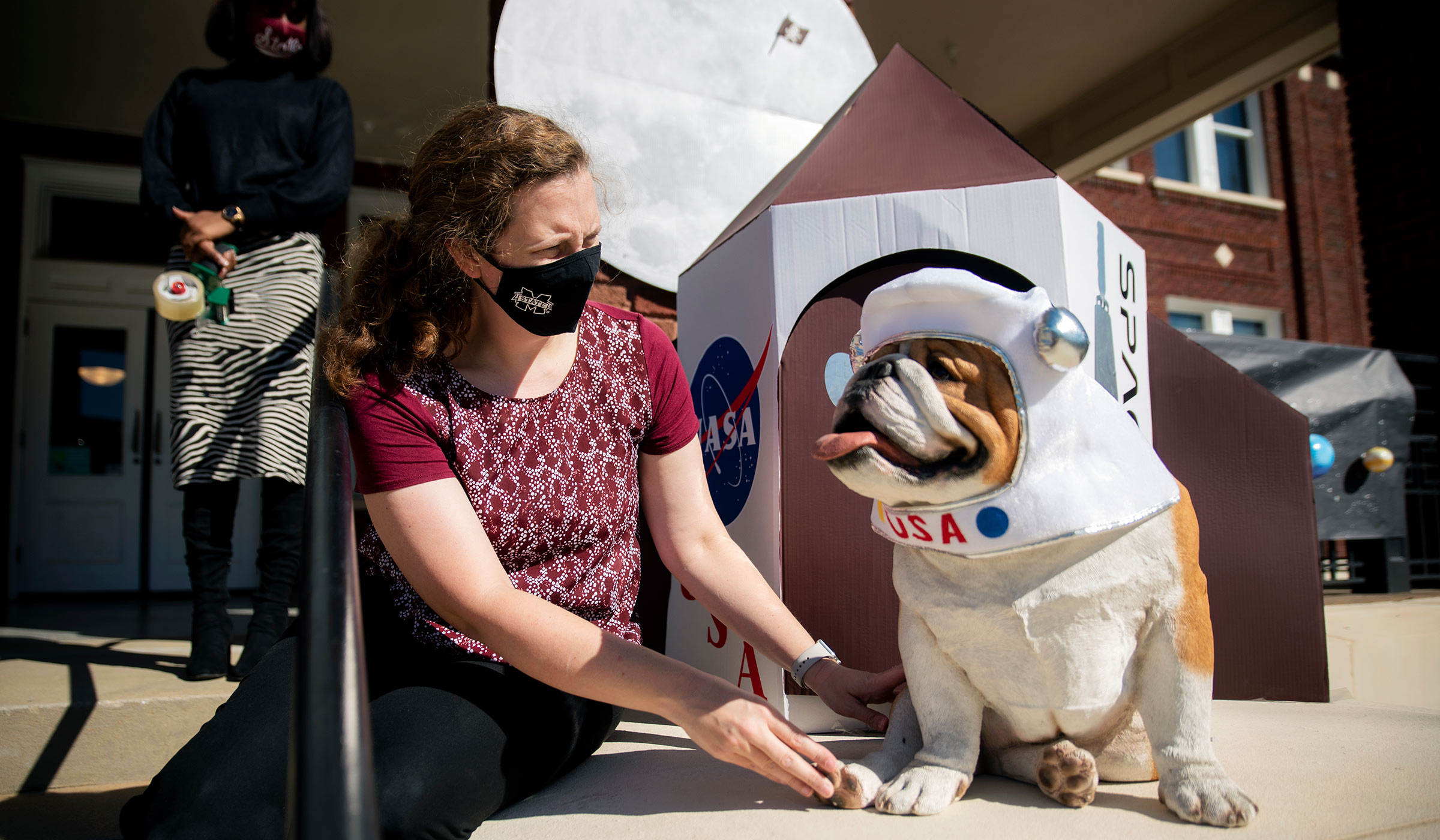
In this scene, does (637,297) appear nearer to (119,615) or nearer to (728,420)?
(728,420)

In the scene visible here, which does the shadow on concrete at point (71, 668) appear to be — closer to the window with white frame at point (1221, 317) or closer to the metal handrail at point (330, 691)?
the metal handrail at point (330, 691)

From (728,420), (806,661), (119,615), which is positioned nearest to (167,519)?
(119,615)

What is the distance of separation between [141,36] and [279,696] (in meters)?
4.80

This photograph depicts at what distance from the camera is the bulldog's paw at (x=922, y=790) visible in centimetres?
109

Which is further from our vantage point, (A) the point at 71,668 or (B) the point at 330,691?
(A) the point at 71,668

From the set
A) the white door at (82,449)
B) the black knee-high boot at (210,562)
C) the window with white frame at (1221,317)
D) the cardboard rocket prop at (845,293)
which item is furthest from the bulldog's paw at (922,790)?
the window with white frame at (1221,317)

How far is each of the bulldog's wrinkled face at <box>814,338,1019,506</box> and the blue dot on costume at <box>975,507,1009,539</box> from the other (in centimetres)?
3

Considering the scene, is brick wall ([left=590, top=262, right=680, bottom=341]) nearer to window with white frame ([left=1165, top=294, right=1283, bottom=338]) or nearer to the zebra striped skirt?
the zebra striped skirt

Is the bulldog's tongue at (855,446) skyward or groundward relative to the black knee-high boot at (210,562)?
skyward

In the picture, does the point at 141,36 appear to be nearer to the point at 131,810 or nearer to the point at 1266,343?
the point at 131,810

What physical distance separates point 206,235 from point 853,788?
7.09ft

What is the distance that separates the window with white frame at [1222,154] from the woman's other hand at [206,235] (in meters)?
12.0

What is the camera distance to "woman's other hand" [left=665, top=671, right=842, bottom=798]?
103 centimetres

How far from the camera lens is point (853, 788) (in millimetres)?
1115
